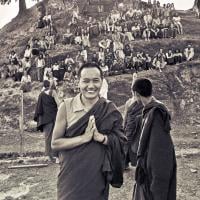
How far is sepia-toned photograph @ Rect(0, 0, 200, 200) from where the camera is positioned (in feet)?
11.3

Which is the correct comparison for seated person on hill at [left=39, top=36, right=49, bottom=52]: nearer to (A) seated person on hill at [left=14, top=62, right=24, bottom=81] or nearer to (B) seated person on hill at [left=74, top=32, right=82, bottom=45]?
(B) seated person on hill at [left=74, top=32, right=82, bottom=45]

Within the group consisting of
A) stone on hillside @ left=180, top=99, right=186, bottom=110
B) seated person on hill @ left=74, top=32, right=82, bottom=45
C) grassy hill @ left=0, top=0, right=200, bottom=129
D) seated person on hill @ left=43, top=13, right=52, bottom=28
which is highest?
seated person on hill @ left=43, top=13, right=52, bottom=28

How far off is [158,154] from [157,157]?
0.03 metres

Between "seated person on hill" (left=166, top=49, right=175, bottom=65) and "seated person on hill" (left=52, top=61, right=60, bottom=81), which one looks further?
"seated person on hill" (left=166, top=49, right=175, bottom=65)

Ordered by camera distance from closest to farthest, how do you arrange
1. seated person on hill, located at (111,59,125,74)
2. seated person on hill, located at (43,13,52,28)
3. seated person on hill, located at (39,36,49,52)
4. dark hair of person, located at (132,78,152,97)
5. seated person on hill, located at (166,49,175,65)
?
dark hair of person, located at (132,78,152,97), seated person on hill, located at (111,59,125,74), seated person on hill, located at (166,49,175,65), seated person on hill, located at (39,36,49,52), seated person on hill, located at (43,13,52,28)

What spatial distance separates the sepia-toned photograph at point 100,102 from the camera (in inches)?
136

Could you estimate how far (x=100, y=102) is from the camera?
353 cm

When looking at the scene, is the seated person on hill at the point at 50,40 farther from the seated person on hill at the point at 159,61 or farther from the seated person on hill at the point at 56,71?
the seated person on hill at the point at 159,61

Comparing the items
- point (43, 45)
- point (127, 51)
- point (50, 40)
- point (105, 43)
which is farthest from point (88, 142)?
point (50, 40)

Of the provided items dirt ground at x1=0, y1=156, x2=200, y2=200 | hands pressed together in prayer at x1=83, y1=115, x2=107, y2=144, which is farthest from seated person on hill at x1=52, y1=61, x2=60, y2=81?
hands pressed together in prayer at x1=83, y1=115, x2=107, y2=144

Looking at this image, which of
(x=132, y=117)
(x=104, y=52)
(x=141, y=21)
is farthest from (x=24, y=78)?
(x=132, y=117)

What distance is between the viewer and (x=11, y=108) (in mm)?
17922

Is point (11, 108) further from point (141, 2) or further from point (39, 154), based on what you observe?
point (141, 2)

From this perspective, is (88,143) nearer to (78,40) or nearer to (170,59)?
(170,59)
